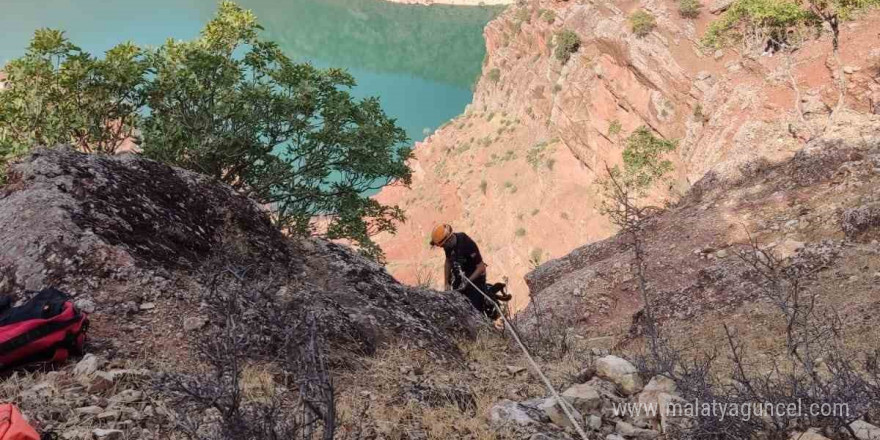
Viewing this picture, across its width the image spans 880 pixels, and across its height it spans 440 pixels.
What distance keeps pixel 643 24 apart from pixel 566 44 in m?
5.91

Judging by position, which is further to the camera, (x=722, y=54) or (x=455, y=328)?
(x=722, y=54)

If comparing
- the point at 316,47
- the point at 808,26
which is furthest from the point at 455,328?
the point at 316,47

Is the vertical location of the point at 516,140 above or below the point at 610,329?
above

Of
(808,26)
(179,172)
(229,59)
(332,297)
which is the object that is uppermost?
(808,26)

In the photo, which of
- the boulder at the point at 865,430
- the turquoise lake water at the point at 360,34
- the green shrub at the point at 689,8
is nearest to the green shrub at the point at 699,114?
the green shrub at the point at 689,8

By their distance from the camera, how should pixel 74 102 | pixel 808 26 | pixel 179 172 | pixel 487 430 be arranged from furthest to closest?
pixel 808 26, pixel 74 102, pixel 179 172, pixel 487 430

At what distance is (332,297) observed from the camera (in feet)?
15.4

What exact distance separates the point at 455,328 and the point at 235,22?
7.29 meters

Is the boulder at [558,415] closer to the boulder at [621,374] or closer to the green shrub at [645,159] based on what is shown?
the boulder at [621,374]

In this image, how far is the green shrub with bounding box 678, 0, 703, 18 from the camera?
24.4 meters

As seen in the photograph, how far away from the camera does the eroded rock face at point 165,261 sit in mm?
3607

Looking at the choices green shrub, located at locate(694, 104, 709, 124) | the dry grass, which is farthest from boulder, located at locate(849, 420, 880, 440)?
green shrub, located at locate(694, 104, 709, 124)

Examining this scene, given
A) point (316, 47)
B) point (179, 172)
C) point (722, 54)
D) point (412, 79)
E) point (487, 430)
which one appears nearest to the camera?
point (487, 430)

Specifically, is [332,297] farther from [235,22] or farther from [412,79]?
[412,79]
